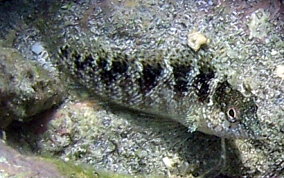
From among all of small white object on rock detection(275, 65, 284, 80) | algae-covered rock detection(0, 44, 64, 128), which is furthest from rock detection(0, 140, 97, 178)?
small white object on rock detection(275, 65, 284, 80)

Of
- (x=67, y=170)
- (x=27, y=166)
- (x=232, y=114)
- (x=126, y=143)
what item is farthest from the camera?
(x=126, y=143)

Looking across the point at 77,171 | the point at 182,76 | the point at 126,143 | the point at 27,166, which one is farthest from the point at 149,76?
the point at 27,166

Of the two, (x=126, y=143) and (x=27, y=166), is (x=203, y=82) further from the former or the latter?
(x=27, y=166)

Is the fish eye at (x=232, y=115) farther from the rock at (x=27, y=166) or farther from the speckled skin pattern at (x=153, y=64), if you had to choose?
the rock at (x=27, y=166)

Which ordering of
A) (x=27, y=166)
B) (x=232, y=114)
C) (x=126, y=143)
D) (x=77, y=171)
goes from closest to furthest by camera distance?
(x=27, y=166), (x=77, y=171), (x=232, y=114), (x=126, y=143)

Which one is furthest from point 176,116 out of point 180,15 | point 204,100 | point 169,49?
point 180,15

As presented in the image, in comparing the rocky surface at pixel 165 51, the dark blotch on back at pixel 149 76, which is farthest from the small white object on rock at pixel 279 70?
the dark blotch on back at pixel 149 76

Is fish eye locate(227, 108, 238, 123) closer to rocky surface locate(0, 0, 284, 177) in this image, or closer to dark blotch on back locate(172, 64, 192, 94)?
rocky surface locate(0, 0, 284, 177)
